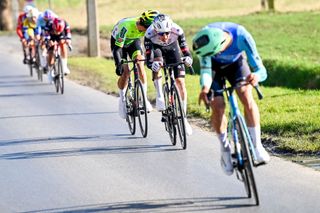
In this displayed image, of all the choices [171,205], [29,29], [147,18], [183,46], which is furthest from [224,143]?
[29,29]

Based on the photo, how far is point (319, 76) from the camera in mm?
20672

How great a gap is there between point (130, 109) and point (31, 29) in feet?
37.6

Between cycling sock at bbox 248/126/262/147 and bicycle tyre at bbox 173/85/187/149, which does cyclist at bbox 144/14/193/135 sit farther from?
cycling sock at bbox 248/126/262/147

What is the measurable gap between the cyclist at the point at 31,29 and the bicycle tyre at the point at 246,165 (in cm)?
1524

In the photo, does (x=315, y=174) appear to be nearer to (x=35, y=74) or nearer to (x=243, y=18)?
(x=35, y=74)

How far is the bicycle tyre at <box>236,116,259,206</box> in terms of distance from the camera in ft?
31.2

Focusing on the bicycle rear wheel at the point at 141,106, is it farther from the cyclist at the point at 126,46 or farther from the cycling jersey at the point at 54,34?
the cycling jersey at the point at 54,34

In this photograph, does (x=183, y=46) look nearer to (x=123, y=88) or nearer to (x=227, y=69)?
(x=123, y=88)

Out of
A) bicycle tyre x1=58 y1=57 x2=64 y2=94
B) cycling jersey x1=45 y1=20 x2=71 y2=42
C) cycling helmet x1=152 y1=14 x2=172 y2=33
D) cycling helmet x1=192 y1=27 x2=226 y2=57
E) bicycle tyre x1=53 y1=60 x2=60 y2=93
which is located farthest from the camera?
cycling jersey x1=45 y1=20 x2=71 y2=42

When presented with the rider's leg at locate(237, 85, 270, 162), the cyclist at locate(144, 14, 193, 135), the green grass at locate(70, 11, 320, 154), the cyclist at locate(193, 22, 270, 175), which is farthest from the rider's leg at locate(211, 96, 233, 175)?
the cyclist at locate(144, 14, 193, 135)

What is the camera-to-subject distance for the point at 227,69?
33.8 ft

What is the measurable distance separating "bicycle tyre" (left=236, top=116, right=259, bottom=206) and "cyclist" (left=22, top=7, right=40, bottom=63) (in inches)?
600

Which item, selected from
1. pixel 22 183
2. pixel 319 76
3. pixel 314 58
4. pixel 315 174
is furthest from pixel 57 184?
pixel 314 58

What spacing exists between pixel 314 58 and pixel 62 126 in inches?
423
